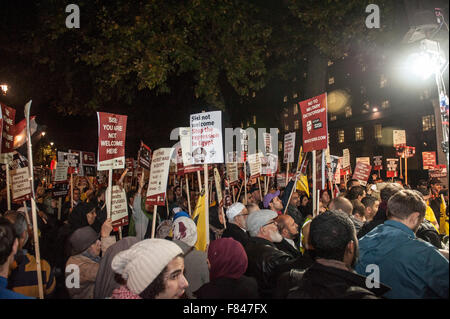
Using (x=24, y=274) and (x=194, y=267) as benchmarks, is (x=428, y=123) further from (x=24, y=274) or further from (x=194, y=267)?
(x=24, y=274)

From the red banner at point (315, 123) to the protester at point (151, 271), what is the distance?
412cm

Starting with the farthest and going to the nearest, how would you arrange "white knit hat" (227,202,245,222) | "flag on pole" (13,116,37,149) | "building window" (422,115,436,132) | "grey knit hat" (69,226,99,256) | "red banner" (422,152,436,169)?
"building window" (422,115,436,132), "red banner" (422,152,436,169), "flag on pole" (13,116,37,149), "white knit hat" (227,202,245,222), "grey knit hat" (69,226,99,256)

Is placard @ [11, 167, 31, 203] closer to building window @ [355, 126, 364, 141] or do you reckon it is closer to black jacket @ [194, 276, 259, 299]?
black jacket @ [194, 276, 259, 299]

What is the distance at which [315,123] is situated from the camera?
603cm

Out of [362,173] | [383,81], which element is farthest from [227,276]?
[383,81]

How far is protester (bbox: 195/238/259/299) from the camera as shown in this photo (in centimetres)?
265

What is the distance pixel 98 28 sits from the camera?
10773mm

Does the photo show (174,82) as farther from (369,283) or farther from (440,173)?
(369,283)

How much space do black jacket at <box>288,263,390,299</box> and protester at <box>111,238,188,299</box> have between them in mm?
824

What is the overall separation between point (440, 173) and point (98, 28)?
1320 centimetres

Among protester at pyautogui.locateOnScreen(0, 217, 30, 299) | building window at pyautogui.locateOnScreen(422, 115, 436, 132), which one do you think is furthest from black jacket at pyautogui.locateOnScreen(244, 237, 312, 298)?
building window at pyautogui.locateOnScreen(422, 115, 436, 132)

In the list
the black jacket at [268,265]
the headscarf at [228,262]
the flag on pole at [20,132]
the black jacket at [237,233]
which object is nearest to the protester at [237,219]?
the black jacket at [237,233]
